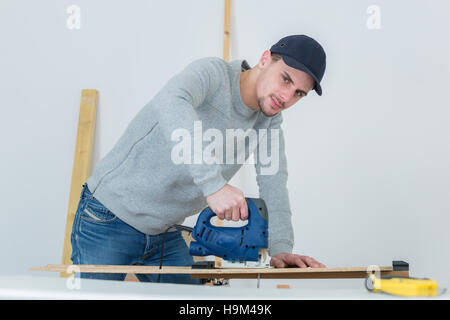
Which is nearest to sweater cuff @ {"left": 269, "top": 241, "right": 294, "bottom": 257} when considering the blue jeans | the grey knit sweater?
the grey knit sweater

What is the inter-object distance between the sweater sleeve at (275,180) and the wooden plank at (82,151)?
1.20 metres

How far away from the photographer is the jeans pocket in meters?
1.48

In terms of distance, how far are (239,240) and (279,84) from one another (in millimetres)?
525

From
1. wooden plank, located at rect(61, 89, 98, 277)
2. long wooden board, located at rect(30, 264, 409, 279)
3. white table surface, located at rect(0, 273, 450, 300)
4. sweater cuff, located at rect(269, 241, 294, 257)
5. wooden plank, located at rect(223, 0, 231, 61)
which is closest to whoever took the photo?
white table surface, located at rect(0, 273, 450, 300)

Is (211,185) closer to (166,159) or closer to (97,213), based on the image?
(166,159)

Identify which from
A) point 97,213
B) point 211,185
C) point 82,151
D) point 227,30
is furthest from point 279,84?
point 82,151

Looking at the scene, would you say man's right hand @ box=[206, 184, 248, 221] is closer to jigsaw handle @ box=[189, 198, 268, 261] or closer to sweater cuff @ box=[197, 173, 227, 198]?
sweater cuff @ box=[197, 173, 227, 198]

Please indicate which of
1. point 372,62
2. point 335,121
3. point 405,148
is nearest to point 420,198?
point 405,148

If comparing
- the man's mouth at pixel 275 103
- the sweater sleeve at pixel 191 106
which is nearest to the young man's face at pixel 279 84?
the man's mouth at pixel 275 103

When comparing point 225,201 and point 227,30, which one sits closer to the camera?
point 225,201

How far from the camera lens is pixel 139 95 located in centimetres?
264

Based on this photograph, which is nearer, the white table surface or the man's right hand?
the white table surface

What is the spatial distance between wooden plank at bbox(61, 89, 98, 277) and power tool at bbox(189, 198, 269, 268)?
1.34m

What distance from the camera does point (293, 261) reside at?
150 centimetres
